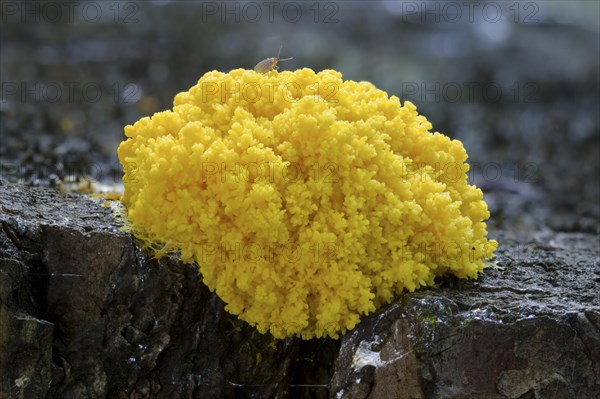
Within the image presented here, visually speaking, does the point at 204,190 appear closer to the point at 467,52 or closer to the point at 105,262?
the point at 105,262

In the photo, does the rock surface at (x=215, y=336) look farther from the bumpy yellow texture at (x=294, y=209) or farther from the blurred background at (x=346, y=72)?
the blurred background at (x=346, y=72)

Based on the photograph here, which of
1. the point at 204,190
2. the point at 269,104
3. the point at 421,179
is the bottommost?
the point at 204,190

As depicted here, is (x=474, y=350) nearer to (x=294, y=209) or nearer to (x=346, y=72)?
(x=294, y=209)

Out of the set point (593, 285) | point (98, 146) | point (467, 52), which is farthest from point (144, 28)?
point (593, 285)

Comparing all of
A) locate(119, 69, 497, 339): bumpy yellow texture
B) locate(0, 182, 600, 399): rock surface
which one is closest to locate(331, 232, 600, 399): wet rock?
locate(0, 182, 600, 399): rock surface

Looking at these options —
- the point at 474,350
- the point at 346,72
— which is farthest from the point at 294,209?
the point at 346,72

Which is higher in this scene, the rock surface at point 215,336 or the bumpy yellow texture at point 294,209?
the bumpy yellow texture at point 294,209

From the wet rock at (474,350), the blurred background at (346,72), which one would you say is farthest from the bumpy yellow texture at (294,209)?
the blurred background at (346,72)
